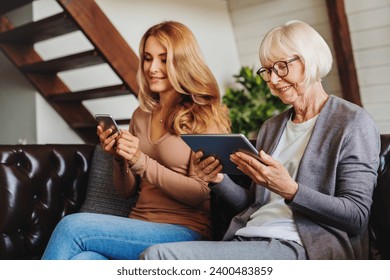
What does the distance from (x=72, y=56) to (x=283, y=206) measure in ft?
5.24

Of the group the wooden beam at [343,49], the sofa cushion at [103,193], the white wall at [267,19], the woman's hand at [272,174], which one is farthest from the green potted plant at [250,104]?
the woman's hand at [272,174]

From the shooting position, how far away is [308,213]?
1192mm

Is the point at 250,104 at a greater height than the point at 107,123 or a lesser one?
lesser

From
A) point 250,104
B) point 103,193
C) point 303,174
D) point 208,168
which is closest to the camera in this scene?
point 303,174

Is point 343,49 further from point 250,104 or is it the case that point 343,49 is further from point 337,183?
point 337,183

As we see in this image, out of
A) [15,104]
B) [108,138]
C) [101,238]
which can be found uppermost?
Result: [15,104]

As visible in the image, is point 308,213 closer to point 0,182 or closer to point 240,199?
point 240,199

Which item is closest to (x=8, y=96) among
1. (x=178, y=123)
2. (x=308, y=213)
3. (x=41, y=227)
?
(x=41, y=227)

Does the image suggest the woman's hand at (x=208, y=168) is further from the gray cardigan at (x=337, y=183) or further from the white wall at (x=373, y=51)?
the white wall at (x=373, y=51)

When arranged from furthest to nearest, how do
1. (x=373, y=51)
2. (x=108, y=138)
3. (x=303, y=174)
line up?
1. (x=373, y=51)
2. (x=108, y=138)
3. (x=303, y=174)

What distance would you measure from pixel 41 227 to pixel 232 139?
2.82ft

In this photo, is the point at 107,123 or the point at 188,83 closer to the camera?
the point at 107,123

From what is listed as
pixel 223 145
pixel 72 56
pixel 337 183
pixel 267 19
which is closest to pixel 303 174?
pixel 337 183

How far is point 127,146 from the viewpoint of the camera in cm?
148
